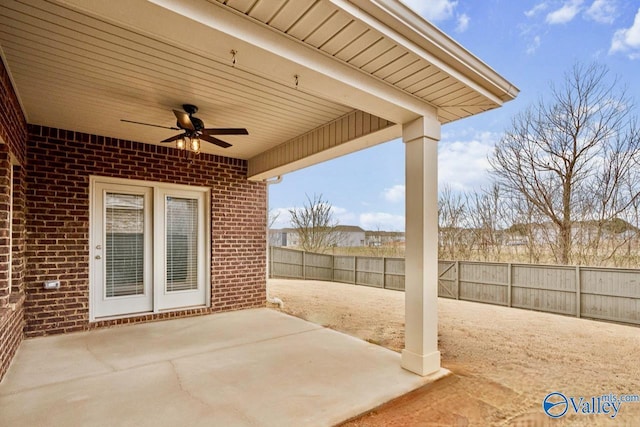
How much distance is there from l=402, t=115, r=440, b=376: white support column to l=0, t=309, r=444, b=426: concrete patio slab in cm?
27

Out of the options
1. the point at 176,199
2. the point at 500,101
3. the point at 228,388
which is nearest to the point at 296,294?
the point at 176,199

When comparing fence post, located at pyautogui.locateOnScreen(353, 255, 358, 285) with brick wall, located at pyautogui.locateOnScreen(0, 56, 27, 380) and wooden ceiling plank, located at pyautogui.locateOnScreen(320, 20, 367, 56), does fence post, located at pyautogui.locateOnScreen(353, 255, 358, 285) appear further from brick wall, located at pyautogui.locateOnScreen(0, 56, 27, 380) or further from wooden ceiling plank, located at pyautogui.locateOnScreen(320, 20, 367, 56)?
wooden ceiling plank, located at pyautogui.locateOnScreen(320, 20, 367, 56)

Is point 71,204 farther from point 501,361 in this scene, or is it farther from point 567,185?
point 567,185

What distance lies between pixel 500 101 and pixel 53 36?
132 inches

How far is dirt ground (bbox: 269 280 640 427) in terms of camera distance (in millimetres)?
2342

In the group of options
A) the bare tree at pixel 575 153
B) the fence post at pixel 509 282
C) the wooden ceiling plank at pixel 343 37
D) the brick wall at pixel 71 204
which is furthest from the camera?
the bare tree at pixel 575 153

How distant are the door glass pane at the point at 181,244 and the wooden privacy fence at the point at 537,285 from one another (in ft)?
18.9

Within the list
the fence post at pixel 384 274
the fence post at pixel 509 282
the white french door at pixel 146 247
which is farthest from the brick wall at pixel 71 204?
the fence post at pixel 509 282

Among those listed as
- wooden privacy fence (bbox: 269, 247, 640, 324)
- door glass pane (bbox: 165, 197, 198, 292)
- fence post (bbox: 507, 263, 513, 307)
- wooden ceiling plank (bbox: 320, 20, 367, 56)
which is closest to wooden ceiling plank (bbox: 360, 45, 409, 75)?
wooden ceiling plank (bbox: 320, 20, 367, 56)

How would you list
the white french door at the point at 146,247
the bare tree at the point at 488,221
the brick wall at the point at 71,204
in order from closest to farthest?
the brick wall at the point at 71,204 < the white french door at the point at 146,247 < the bare tree at the point at 488,221

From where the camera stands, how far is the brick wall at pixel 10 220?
274 cm

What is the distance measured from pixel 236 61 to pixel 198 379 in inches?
99.6

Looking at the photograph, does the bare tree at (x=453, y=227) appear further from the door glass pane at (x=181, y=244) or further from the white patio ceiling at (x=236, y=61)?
the door glass pane at (x=181, y=244)

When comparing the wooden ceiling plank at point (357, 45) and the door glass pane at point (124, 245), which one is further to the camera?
the door glass pane at point (124, 245)
